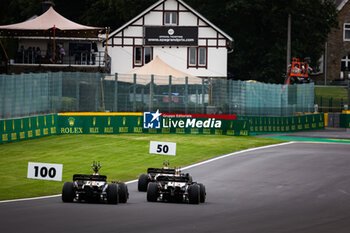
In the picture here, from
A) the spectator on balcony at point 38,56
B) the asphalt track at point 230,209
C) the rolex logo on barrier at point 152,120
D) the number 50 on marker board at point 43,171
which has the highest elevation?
the spectator on balcony at point 38,56

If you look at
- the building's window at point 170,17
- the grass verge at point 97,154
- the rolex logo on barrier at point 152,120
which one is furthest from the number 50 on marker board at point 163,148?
the building's window at point 170,17

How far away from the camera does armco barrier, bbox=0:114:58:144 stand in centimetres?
3102

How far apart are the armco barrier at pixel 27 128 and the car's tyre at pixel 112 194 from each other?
14.4 metres

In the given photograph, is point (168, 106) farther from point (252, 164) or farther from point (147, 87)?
point (252, 164)

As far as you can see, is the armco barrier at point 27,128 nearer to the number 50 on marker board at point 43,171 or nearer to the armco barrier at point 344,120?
the number 50 on marker board at point 43,171

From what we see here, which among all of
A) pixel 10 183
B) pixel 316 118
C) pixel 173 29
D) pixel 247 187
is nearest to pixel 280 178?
pixel 247 187

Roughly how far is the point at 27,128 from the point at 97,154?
505 centimetres

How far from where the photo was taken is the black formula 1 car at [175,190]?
17719 millimetres

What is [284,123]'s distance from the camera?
136 feet

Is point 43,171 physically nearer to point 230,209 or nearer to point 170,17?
point 230,209

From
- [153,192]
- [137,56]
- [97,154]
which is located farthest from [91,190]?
[137,56]

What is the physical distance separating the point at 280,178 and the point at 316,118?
22.8 meters

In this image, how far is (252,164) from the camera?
2659 cm

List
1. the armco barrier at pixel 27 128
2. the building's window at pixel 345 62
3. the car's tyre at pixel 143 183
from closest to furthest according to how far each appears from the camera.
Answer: the car's tyre at pixel 143 183, the armco barrier at pixel 27 128, the building's window at pixel 345 62
